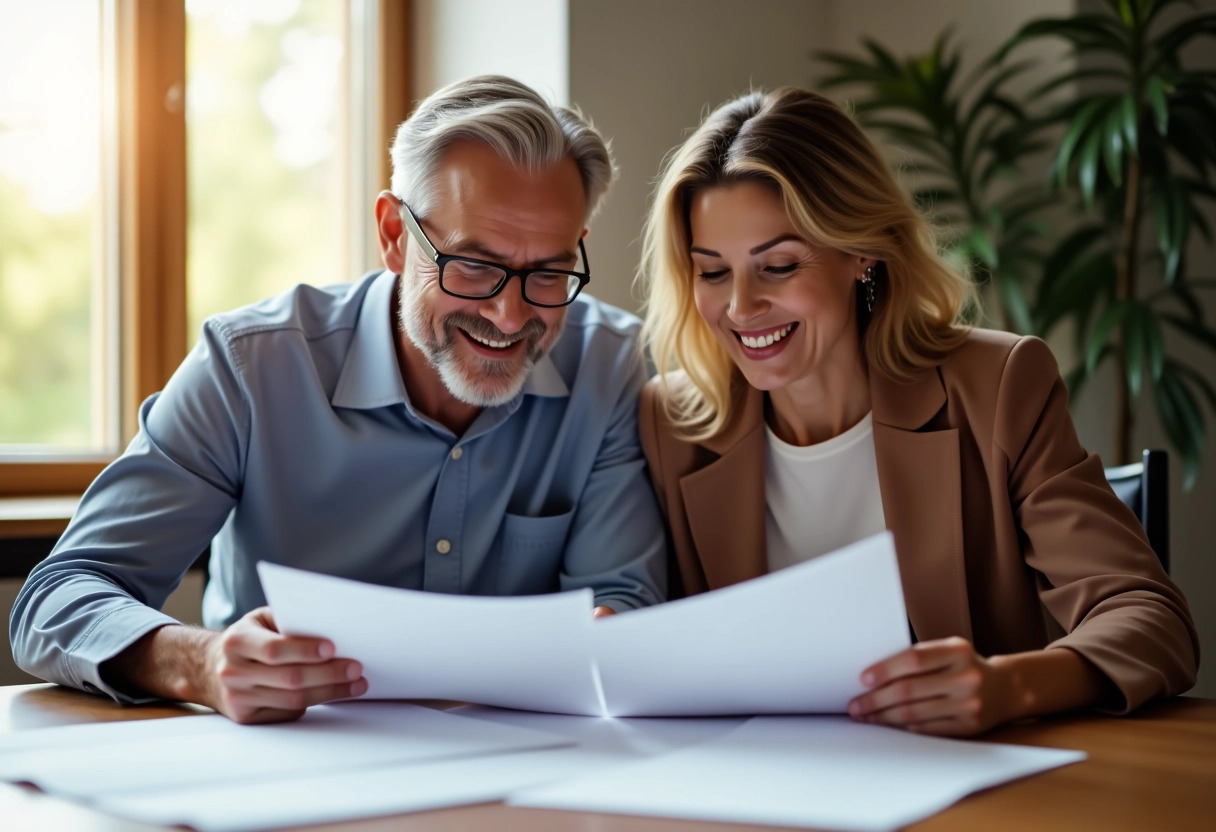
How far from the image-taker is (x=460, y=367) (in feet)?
5.33

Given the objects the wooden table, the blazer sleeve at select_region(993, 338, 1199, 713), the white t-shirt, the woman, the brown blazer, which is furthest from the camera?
the white t-shirt

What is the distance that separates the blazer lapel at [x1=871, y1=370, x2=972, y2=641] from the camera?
5.12 ft

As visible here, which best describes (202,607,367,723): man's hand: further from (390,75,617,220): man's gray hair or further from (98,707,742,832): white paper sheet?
(390,75,617,220): man's gray hair

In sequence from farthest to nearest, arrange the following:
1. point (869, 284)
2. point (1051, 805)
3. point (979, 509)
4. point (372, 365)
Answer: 1. point (869, 284)
2. point (372, 365)
3. point (979, 509)
4. point (1051, 805)

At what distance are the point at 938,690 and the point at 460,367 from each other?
0.82 meters

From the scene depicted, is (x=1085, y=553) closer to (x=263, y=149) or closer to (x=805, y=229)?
(x=805, y=229)

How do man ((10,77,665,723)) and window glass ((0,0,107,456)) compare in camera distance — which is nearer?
man ((10,77,665,723))

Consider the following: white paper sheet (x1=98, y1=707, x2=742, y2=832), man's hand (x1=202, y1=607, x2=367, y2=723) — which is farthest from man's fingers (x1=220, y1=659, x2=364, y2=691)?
white paper sheet (x1=98, y1=707, x2=742, y2=832)

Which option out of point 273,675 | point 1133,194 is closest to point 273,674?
point 273,675

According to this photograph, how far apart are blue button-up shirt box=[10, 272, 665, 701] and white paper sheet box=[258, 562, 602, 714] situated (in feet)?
1.33

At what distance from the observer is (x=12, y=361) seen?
101 inches

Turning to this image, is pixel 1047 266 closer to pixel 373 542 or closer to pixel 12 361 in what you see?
pixel 373 542

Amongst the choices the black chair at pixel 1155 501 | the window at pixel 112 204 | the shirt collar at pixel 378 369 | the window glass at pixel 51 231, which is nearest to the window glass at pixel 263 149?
the window at pixel 112 204

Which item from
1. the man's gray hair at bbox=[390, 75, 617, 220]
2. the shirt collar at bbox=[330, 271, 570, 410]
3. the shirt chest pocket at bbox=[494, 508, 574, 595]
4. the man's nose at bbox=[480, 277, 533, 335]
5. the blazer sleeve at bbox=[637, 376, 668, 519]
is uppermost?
the man's gray hair at bbox=[390, 75, 617, 220]
